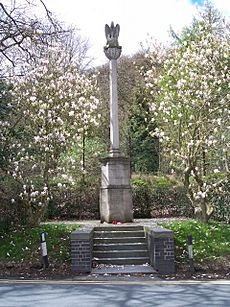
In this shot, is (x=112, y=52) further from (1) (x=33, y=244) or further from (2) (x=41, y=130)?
(1) (x=33, y=244)

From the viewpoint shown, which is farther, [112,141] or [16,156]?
[112,141]

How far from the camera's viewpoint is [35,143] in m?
13.8

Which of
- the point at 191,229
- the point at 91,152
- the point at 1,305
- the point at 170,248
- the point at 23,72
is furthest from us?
the point at 91,152

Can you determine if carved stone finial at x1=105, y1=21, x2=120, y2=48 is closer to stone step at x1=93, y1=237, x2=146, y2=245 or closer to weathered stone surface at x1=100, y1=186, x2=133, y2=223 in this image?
weathered stone surface at x1=100, y1=186, x2=133, y2=223

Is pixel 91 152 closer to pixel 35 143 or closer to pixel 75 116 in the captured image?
pixel 75 116

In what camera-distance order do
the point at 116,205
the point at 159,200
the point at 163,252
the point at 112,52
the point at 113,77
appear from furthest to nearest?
1. the point at 159,200
2. the point at 112,52
3. the point at 113,77
4. the point at 116,205
5. the point at 163,252

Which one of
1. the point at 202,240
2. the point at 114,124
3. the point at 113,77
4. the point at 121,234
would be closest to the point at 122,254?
the point at 121,234

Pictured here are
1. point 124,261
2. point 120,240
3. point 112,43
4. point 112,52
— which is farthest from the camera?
point 112,43

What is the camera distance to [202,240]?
483 inches

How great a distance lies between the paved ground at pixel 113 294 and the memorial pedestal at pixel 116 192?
18.1 ft

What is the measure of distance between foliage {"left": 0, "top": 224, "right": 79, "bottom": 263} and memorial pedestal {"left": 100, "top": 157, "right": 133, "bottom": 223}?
→ 1859 millimetres

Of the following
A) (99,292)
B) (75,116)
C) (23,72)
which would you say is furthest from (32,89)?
(99,292)

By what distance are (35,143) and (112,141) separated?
3.08 metres

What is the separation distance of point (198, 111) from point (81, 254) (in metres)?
6.44
